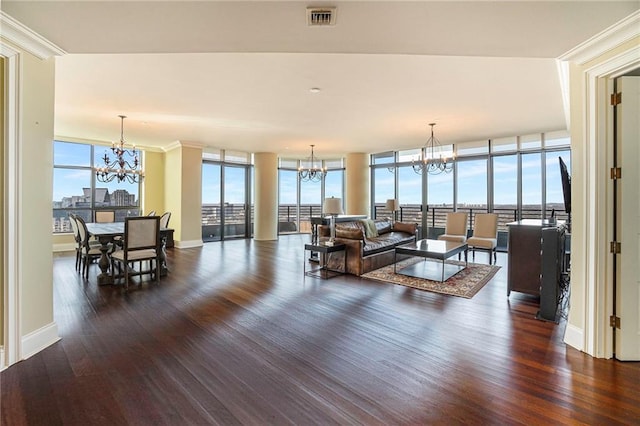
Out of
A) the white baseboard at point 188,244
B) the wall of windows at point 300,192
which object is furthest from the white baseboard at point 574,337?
the wall of windows at point 300,192

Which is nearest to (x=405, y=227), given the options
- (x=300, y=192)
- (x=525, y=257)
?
(x=525, y=257)

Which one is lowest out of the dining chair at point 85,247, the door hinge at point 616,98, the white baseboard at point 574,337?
the white baseboard at point 574,337

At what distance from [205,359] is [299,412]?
0.99m

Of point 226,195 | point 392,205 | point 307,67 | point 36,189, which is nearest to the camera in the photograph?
point 36,189

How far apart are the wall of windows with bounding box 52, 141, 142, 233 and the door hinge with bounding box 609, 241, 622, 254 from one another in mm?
9835

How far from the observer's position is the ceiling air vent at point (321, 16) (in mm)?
2020

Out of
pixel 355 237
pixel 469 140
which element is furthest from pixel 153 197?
pixel 469 140

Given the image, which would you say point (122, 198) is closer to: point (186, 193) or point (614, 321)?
point (186, 193)

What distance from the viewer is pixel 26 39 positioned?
7.54ft

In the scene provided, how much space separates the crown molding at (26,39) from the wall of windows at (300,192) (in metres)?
8.71

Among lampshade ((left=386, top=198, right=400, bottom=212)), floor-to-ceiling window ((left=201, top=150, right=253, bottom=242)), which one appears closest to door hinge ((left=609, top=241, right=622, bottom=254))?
lampshade ((left=386, top=198, right=400, bottom=212))

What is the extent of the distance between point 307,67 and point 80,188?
7.51 metres

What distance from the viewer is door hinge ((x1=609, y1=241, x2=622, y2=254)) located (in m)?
2.43

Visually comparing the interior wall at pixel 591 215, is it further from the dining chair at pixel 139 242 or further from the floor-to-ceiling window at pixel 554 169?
the floor-to-ceiling window at pixel 554 169
